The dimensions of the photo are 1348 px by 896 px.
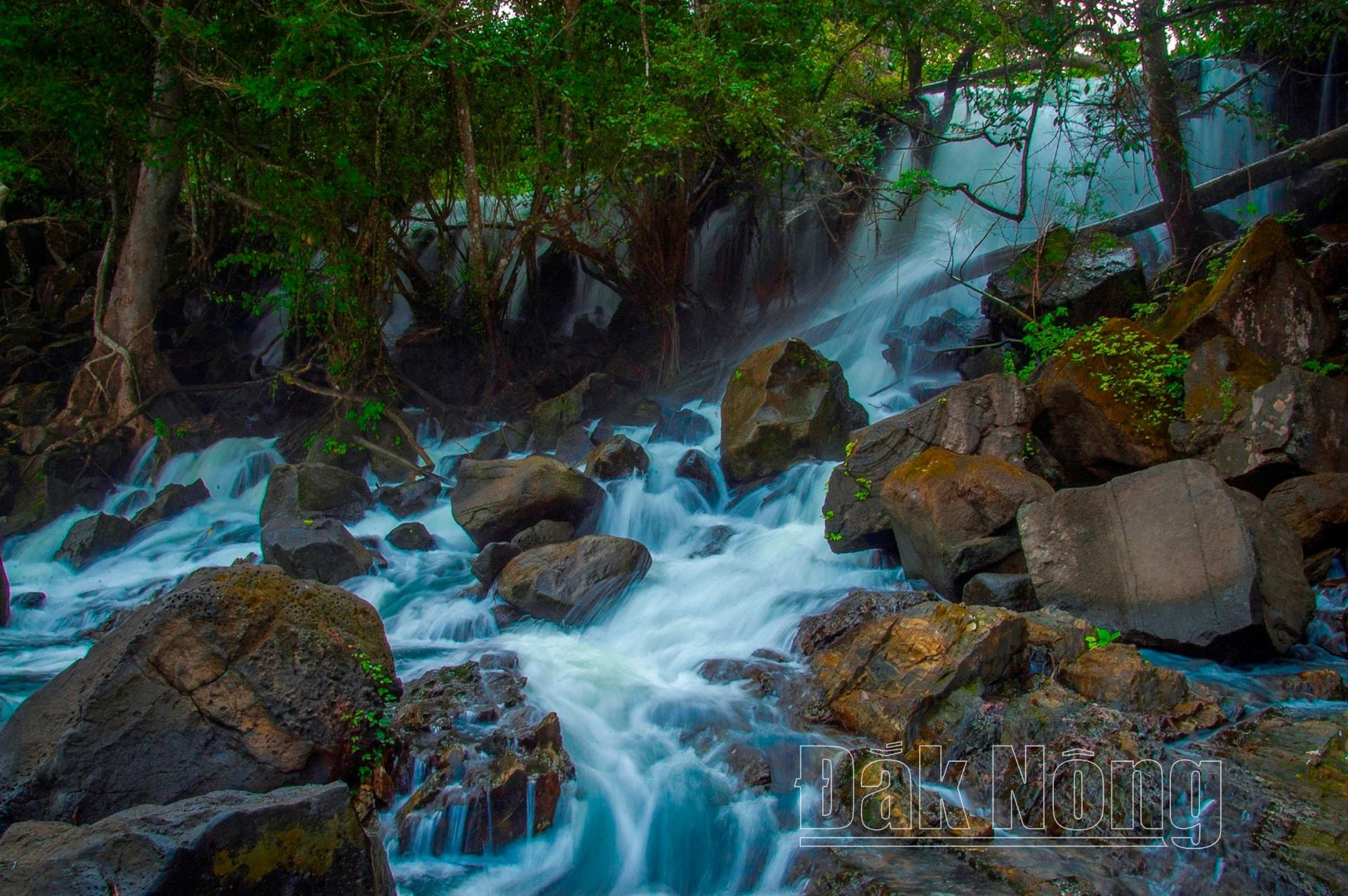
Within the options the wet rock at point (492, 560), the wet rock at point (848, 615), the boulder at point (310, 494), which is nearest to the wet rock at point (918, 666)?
the wet rock at point (848, 615)

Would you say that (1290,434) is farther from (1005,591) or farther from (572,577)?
(572,577)

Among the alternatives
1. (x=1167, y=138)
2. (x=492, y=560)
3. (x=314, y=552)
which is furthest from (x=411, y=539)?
(x=1167, y=138)

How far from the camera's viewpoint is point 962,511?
6.14 meters

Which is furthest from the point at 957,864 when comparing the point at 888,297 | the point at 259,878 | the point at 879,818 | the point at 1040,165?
the point at 1040,165

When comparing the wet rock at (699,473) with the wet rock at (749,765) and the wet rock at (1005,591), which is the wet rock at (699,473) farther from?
the wet rock at (749,765)

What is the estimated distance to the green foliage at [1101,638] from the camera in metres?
4.91

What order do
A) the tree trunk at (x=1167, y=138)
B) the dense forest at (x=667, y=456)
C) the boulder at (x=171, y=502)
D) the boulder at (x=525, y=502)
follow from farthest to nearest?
the boulder at (x=171, y=502)
the tree trunk at (x=1167, y=138)
the boulder at (x=525, y=502)
the dense forest at (x=667, y=456)

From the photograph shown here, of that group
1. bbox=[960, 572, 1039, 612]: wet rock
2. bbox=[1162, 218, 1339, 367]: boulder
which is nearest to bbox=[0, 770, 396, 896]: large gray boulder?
bbox=[960, 572, 1039, 612]: wet rock

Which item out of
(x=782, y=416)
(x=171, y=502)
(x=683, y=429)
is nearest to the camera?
(x=782, y=416)

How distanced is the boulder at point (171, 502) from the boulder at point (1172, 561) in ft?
29.3

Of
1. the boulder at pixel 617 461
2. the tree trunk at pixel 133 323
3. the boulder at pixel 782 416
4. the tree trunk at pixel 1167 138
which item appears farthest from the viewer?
the tree trunk at pixel 133 323

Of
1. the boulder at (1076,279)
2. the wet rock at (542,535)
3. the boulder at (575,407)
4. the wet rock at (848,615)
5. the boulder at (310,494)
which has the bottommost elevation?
the wet rock at (848,615)

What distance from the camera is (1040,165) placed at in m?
12.8

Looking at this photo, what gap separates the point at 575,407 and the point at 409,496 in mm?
2730
